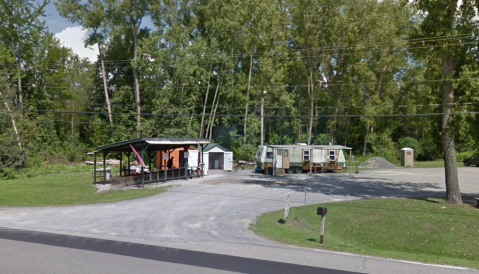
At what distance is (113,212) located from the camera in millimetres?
16125

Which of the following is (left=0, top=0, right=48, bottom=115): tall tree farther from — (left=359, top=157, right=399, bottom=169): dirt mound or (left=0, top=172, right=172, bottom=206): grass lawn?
(left=359, top=157, right=399, bottom=169): dirt mound

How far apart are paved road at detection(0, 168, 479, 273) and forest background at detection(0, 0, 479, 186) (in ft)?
58.6

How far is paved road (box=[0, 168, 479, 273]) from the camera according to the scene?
9.52 m

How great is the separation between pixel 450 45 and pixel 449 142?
16.8ft

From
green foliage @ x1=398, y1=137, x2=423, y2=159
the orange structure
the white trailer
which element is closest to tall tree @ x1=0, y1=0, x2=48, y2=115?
the orange structure

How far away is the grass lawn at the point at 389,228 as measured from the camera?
1315cm

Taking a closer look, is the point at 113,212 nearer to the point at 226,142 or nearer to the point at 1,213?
the point at 1,213

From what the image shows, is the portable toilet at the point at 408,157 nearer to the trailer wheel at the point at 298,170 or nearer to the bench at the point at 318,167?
the bench at the point at 318,167

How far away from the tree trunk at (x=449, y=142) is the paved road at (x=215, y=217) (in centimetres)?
305

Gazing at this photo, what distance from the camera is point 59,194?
22.0 meters

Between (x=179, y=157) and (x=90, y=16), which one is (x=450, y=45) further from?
(x=90, y=16)

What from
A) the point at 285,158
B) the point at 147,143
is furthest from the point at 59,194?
the point at 285,158

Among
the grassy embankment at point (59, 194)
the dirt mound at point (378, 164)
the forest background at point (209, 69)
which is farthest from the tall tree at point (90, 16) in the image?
A: the dirt mound at point (378, 164)

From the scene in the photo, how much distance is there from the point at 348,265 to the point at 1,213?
14936mm
